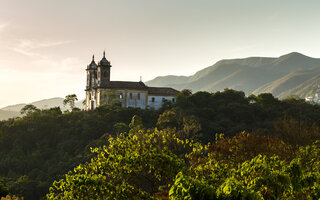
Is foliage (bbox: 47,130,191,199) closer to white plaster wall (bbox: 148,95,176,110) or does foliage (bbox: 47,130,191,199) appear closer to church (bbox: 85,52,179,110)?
church (bbox: 85,52,179,110)

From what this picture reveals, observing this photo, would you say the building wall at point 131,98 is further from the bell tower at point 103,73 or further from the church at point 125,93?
the bell tower at point 103,73

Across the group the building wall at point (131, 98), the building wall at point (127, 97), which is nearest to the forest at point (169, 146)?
the building wall at point (131, 98)

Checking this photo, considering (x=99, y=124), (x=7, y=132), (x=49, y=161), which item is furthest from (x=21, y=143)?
(x=99, y=124)

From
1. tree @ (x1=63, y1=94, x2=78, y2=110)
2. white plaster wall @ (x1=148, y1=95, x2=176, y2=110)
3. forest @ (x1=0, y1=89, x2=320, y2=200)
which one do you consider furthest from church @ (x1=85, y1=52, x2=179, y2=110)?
tree @ (x1=63, y1=94, x2=78, y2=110)

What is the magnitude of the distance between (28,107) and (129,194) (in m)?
79.4

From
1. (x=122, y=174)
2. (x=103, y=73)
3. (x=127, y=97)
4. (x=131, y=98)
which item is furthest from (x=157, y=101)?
(x=122, y=174)

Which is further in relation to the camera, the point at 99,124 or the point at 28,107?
the point at 28,107

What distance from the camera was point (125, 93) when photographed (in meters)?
81.9

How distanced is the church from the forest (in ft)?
11.1

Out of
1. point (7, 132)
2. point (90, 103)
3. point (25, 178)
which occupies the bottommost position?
point (25, 178)

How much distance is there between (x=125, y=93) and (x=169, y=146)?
4274 centimetres

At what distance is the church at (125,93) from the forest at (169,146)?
133 inches

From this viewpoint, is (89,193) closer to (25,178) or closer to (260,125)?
(25,178)

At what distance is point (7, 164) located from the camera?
65.2m
